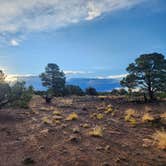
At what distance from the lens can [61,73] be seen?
56.4m

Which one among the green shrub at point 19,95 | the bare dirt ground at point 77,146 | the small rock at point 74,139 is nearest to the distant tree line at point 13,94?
the green shrub at point 19,95

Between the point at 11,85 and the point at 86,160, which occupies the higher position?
the point at 11,85

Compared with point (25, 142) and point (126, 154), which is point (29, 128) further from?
point (126, 154)

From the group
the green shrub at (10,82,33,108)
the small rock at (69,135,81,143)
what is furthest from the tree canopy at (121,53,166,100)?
the small rock at (69,135,81,143)

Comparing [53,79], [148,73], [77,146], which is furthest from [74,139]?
[53,79]

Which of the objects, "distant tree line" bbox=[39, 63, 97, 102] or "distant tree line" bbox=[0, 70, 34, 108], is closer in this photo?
"distant tree line" bbox=[0, 70, 34, 108]

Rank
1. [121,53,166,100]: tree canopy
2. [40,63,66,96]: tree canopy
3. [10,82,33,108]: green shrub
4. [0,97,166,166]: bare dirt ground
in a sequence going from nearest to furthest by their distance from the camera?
[0,97,166,166]: bare dirt ground, [10,82,33,108]: green shrub, [121,53,166,100]: tree canopy, [40,63,66,96]: tree canopy

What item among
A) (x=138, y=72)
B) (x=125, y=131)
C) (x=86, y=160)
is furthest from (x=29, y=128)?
(x=138, y=72)

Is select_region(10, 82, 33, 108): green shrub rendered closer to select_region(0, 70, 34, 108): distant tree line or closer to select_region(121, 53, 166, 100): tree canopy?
select_region(0, 70, 34, 108): distant tree line

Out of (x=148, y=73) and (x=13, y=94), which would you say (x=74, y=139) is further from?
(x=148, y=73)

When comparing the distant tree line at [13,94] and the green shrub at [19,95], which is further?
the green shrub at [19,95]

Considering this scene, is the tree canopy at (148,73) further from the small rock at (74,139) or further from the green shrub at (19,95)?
the small rock at (74,139)

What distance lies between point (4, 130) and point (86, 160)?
771 cm

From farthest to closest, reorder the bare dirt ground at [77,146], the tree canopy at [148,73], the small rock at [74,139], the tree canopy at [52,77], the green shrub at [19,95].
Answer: the tree canopy at [52,77] < the tree canopy at [148,73] < the green shrub at [19,95] < the small rock at [74,139] < the bare dirt ground at [77,146]
